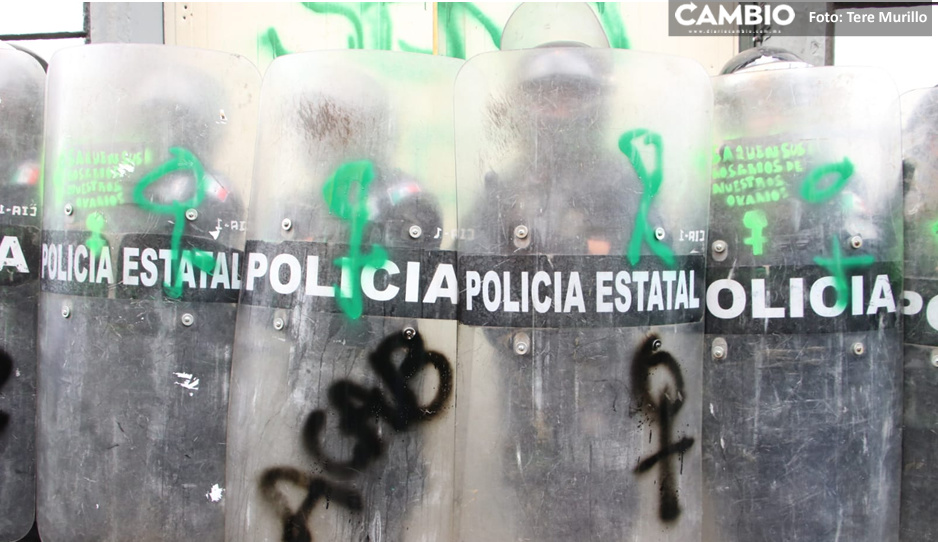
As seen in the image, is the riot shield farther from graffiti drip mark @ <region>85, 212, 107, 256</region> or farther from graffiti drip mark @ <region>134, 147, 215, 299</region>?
graffiti drip mark @ <region>85, 212, 107, 256</region>

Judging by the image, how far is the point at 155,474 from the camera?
197cm

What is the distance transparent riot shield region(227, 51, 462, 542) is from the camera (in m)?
1.77

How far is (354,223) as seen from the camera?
1765mm

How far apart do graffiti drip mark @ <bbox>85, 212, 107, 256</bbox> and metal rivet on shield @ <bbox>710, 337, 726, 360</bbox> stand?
1.77 meters

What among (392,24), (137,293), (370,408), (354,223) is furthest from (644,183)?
(392,24)

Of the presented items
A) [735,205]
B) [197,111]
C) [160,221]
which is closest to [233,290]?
[160,221]

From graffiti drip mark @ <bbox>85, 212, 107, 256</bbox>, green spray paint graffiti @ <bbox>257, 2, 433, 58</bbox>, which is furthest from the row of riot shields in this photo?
green spray paint graffiti @ <bbox>257, 2, 433, 58</bbox>

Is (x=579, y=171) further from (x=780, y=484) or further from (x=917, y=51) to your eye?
(x=917, y=51)

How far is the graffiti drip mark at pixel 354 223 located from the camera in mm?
1764

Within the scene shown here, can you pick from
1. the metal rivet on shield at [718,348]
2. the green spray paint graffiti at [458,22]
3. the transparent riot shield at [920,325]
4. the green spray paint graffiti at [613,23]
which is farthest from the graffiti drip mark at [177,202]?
the green spray paint graffiti at [613,23]

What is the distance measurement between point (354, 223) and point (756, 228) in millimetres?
1102

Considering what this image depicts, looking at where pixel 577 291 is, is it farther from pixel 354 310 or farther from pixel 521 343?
pixel 354 310

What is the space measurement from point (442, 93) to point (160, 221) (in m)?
0.90

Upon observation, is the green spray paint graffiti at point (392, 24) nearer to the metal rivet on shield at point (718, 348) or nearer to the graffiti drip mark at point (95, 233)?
the graffiti drip mark at point (95, 233)
